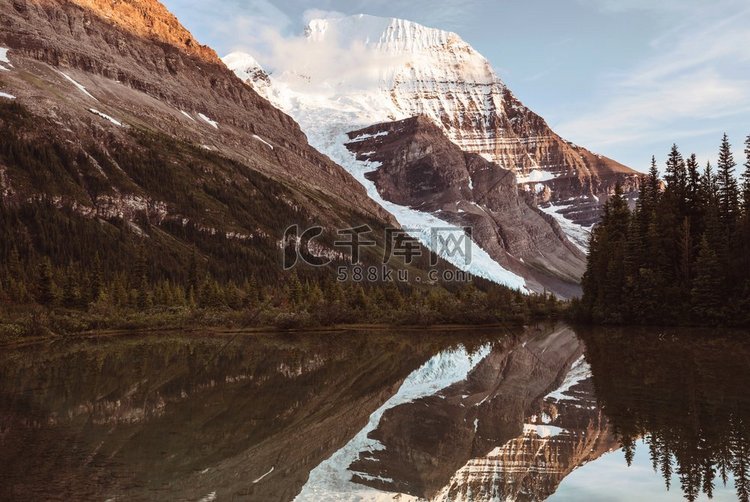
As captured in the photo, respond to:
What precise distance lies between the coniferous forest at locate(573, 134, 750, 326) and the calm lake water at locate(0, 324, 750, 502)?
1999 centimetres

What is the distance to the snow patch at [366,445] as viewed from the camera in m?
15.5

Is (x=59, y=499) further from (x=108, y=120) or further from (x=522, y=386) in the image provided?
(x=108, y=120)

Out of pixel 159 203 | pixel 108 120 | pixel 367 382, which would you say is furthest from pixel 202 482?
pixel 108 120

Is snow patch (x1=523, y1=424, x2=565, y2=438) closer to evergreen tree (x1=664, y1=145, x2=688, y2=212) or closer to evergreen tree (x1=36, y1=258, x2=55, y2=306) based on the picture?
evergreen tree (x1=664, y1=145, x2=688, y2=212)

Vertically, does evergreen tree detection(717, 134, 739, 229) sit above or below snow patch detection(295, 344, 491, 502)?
above

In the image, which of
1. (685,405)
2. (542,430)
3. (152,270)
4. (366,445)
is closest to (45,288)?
(152,270)

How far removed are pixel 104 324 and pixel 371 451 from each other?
6305cm

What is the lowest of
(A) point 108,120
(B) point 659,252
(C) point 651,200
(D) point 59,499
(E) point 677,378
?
(D) point 59,499

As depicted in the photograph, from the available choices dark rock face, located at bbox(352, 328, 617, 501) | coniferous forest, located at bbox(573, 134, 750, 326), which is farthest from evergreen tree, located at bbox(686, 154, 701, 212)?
dark rock face, located at bbox(352, 328, 617, 501)

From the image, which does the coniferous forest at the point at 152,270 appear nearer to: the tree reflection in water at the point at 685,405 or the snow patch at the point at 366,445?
the snow patch at the point at 366,445

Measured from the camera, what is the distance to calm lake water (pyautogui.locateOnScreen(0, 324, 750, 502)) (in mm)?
15625

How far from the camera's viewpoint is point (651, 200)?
251 feet

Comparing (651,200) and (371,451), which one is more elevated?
(651,200)

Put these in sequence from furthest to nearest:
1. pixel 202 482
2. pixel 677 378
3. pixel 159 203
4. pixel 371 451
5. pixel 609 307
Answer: pixel 159 203 → pixel 609 307 → pixel 677 378 → pixel 371 451 → pixel 202 482
